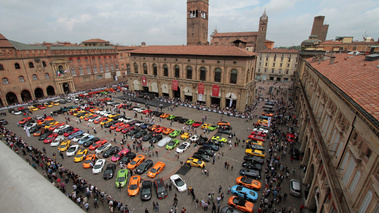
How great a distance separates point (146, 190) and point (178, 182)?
12.2ft

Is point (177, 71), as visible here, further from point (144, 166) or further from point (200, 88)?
point (144, 166)

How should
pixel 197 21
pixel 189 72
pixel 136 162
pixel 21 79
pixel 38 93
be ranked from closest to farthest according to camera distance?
pixel 136 162
pixel 189 72
pixel 21 79
pixel 38 93
pixel 197 21

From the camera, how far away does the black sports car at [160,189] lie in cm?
2057

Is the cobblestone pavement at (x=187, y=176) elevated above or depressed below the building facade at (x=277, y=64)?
below

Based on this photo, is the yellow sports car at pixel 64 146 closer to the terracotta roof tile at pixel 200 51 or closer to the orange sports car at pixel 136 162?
the orange sports car at pixel 136 162

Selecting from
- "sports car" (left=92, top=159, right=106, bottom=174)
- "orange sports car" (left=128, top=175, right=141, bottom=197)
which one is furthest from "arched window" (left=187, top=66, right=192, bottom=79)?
"orange sports car" (left=128, top=175, right=141, bottom=197)

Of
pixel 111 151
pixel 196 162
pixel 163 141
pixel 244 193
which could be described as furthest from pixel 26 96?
pixel 244 193

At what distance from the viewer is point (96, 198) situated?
→ 794 inches

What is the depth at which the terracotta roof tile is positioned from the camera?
4217 cm

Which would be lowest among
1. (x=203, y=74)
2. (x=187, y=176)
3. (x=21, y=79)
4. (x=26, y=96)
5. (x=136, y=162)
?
(x=187, y=176)

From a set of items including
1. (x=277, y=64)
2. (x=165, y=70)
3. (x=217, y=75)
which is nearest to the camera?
(x=217, y=75)

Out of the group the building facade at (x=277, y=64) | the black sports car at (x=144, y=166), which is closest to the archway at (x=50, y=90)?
the black sports car at (x=144, y=166)

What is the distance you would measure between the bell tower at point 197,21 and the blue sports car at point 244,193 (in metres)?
56.6

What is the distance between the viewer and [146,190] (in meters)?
21.0
